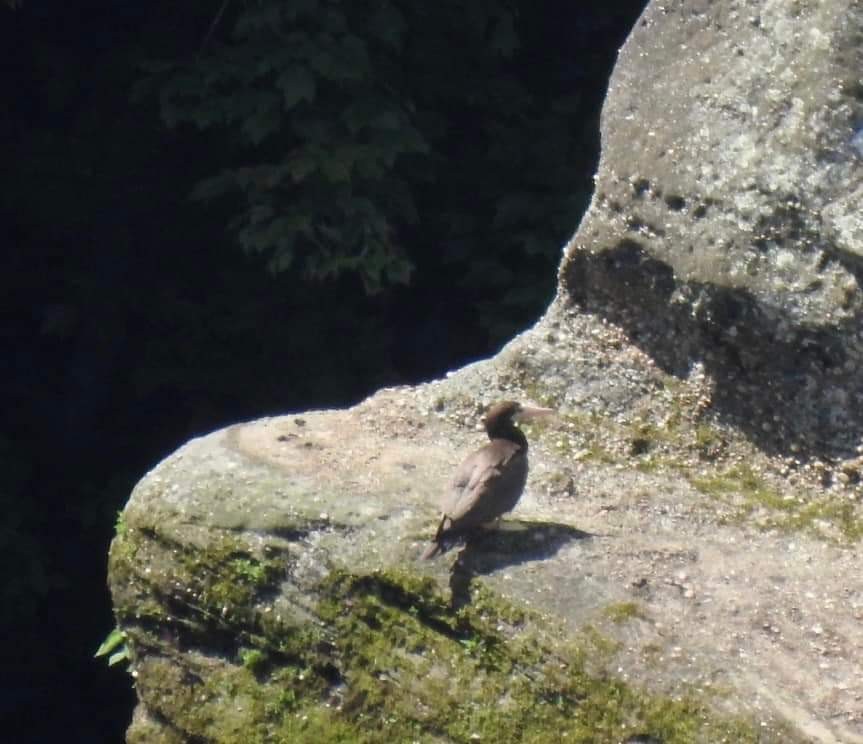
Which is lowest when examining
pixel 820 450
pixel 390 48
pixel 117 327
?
pixel 117 327

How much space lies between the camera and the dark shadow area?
421 cm

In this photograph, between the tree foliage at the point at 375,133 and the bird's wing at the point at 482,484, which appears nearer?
the bird's wing at the point at 482,484

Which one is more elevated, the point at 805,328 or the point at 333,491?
the point at 805,328

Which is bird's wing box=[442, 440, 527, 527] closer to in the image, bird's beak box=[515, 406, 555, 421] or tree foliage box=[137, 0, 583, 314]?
bird's beak box=[515, 406, 555, 421]

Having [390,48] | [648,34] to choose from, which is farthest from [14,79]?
[648,34]

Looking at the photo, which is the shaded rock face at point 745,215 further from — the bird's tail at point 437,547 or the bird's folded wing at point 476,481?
the bird's tail at point 437,547

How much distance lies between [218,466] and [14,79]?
4.33 m

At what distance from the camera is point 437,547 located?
3842 mm

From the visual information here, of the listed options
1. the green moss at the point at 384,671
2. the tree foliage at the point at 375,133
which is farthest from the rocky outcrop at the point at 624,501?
the tree foliage at the point at 375,133

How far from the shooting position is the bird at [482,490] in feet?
12.5

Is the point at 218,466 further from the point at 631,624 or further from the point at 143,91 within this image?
the point at 143,91

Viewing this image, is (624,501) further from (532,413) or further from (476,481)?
(476,481)

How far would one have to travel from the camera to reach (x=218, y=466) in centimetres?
429

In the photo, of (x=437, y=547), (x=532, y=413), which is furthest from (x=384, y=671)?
(x=532, y=413)
